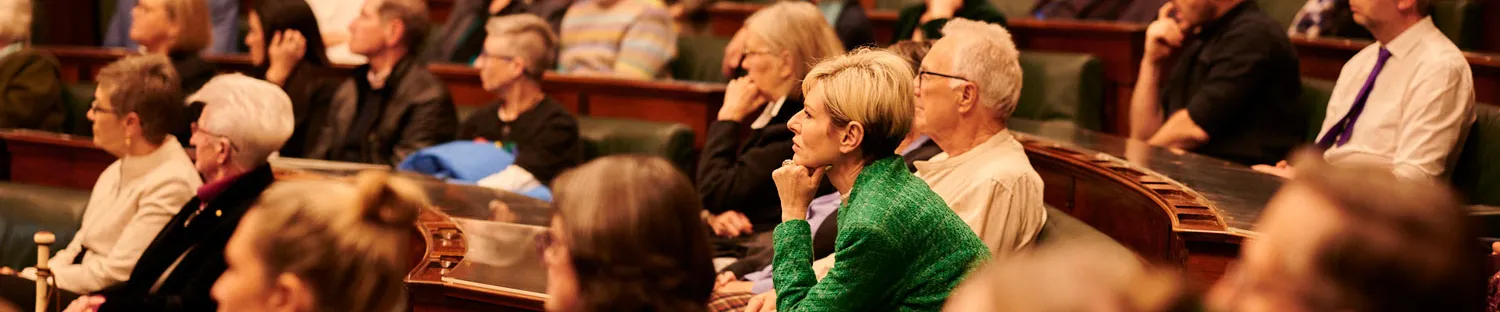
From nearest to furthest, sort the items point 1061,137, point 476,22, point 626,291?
point 626,291 < point 1061,137 < point 476,22

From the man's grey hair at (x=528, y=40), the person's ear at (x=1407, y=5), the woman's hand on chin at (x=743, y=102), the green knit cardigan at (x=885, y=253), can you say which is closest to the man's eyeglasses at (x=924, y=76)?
the green knit cardigan at (x=885, y=253)

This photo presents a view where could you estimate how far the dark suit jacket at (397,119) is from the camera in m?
4.45

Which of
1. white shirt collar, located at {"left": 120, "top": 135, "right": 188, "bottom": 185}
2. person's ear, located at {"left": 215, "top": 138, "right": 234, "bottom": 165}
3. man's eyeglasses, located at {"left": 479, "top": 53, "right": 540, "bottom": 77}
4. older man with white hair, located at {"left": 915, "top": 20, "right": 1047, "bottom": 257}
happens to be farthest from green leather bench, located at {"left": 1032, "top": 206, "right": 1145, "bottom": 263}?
man's eyeglasses, located at {"left": 479, "top": 53, "right": 540, "bottom": 77}

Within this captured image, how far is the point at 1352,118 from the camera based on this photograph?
3439mm

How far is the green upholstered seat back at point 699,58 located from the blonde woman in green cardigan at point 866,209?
3.07m

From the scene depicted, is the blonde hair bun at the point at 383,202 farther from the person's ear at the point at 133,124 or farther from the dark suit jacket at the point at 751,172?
the dark suit jacket at the point at 751,172

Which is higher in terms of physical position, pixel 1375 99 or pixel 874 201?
pixel 874 201

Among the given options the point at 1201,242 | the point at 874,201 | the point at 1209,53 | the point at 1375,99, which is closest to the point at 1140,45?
the point at 1209,53

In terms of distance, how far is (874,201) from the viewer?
2.07 m

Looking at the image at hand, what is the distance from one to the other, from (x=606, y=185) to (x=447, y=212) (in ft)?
5.32

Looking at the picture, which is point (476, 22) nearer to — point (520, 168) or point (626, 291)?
point (520, 168)

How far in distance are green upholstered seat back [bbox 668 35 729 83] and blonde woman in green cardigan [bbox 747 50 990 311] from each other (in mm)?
3069

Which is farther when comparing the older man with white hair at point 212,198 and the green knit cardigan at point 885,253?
the older man with white hair at point 212,198

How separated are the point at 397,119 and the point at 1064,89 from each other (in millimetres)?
2072
